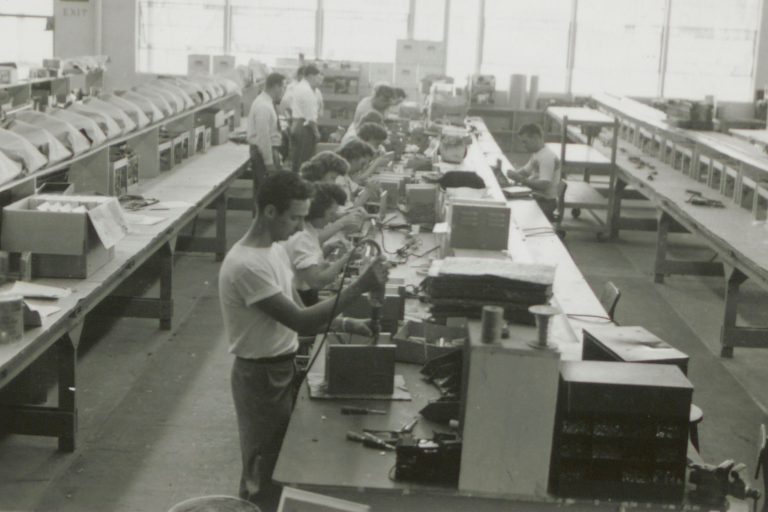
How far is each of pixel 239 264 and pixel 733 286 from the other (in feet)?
13.9

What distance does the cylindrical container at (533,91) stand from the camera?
15.7 m

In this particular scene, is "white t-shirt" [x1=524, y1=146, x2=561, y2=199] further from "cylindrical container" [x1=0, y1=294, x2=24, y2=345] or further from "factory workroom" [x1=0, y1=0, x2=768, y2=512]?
"cylindrical container" [x1=0, y1=294, x2=24, y2=345]

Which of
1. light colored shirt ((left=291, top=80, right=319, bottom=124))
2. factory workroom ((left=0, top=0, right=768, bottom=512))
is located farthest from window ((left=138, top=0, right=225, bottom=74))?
light colored shirt ((left=291, top=80, right=319, bottom=124))

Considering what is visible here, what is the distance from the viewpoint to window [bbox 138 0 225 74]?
16047 mm

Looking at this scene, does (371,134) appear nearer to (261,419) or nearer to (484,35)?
(261,419)

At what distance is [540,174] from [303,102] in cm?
377

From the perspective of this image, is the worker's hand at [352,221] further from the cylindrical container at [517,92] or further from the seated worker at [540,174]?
the cylindrical container at [517,92]

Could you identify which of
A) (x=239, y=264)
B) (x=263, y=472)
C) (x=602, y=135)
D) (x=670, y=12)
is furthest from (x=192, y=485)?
(x=670, y=12)

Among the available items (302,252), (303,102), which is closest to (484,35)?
(303,102)

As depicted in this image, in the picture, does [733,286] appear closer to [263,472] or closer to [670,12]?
[263,472]

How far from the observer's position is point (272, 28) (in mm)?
16156

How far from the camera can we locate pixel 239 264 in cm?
341

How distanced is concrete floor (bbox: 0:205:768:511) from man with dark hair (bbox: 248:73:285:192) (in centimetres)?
127

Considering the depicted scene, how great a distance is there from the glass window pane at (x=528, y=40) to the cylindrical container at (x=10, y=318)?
41.9 feet
